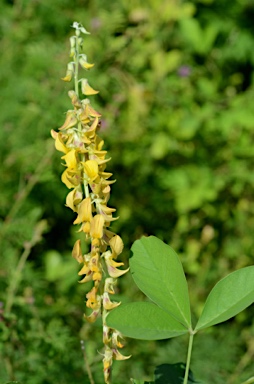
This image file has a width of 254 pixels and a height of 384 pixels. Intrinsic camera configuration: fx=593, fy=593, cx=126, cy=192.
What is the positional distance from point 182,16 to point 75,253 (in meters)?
2.81

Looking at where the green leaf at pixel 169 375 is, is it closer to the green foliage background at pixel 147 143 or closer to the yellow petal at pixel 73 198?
the yellow petal at pixel 73 198

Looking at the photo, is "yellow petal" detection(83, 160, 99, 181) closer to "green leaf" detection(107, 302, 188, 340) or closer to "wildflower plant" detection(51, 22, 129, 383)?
"wildflower plant" detection(51, 22, 129, 383)

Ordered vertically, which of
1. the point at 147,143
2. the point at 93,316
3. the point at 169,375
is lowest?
the point at 147,143

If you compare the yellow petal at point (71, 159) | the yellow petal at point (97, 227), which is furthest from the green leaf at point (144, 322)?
the yellow petal at point (71, 159)

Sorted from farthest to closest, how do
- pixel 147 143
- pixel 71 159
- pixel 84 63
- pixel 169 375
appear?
1. pixel 147 143
2. pixel 169 375
3. pixel 84 63
4. pixel 71 159

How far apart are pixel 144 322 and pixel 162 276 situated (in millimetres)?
117

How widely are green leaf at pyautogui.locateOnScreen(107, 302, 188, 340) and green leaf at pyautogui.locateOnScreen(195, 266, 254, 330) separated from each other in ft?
0.16

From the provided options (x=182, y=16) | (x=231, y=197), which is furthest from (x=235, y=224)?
(x=182, y=16)

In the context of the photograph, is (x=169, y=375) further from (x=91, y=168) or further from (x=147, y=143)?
(x=147, y=143)

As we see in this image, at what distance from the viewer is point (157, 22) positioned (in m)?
3.46

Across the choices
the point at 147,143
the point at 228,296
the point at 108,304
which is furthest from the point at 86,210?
the point at 147,143

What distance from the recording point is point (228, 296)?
96 cm

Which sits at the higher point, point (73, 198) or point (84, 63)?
point (84, 63)

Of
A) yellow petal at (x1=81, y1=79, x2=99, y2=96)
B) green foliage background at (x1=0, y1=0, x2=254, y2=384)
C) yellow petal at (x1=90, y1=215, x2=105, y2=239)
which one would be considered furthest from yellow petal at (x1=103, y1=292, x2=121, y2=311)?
green foliage background at (x1=0, y1=0, x2=254, y2=384)
